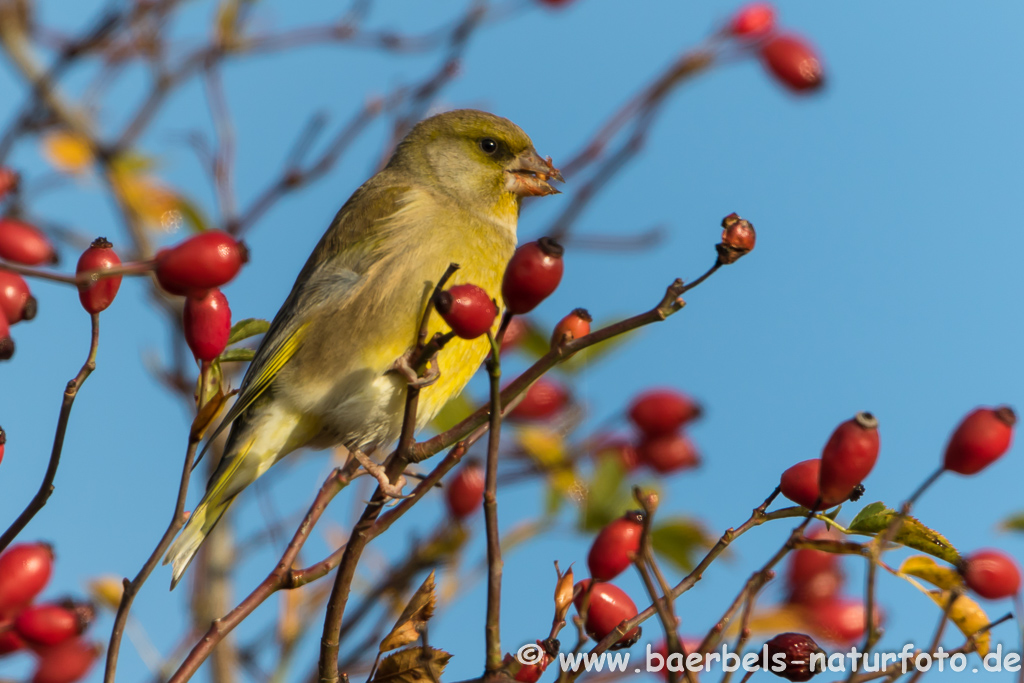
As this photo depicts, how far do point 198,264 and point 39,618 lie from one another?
0.68 meters

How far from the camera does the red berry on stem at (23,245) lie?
189cm

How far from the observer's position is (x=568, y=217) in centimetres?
399

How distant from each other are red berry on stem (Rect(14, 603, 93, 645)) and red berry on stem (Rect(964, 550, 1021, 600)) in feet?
5.19

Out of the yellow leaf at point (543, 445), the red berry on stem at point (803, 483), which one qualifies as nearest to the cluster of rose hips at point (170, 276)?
the red berry on stem at point (803, 483)

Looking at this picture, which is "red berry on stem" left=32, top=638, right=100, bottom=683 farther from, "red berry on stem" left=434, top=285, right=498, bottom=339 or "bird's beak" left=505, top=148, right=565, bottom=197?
"bird's beak" left=505, top=148, right=565, bottom=197

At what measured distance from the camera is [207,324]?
79.9 inches

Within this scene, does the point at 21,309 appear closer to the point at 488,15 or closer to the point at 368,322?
the point at 368,322

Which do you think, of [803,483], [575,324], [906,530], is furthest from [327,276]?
[906,530]

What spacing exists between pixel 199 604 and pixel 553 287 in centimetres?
347

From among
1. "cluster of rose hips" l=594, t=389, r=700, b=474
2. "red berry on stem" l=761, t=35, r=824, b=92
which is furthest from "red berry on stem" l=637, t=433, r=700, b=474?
"red berry on stem" l=761, t=35, r=824, b=92

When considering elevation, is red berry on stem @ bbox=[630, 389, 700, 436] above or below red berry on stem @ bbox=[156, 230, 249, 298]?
above

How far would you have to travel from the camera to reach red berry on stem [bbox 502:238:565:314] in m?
1.79

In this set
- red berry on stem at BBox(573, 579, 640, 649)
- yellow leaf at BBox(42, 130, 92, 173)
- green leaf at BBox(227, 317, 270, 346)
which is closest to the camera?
red berry on stem at BBox(573, 579, 640, 649)

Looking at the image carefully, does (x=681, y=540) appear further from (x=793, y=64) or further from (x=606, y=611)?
(x=793, y=64)
